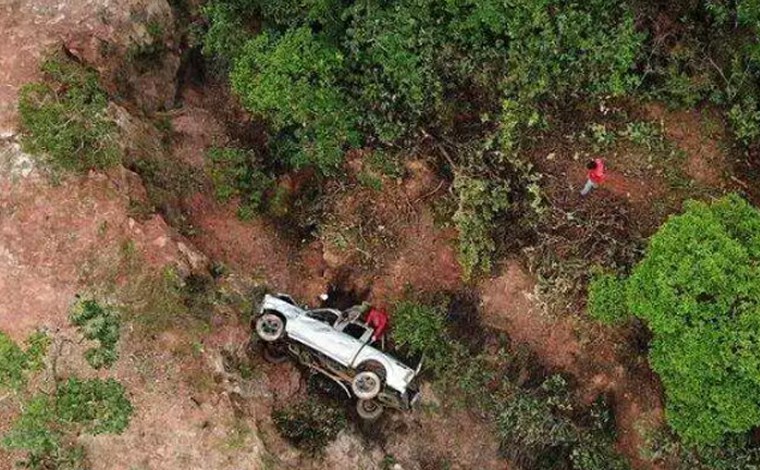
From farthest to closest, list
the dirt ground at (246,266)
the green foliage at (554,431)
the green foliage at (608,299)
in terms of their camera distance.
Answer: the green foliage at (554,431) → the green foliage at (608,299) → the dirt ground at (246,266)

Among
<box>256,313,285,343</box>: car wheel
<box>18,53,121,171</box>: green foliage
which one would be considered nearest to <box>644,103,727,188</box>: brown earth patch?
<box>256,313,285,343</box>: car wheel

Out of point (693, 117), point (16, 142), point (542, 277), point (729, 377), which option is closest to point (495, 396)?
point (542, 277)

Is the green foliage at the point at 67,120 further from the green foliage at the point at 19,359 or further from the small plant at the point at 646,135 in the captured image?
the small plant at the point at 646,135

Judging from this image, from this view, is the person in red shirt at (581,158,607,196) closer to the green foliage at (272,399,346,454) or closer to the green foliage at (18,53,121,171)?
the green foliage at (272,399,346,454)

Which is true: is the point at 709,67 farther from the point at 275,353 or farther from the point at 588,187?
the point at 275,353

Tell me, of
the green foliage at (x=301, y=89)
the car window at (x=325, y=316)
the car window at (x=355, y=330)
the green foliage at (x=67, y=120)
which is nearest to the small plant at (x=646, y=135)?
the green foliage at (x=301, y=89)

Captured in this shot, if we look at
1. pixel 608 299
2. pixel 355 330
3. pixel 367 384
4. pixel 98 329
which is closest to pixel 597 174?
pixel 608 299
